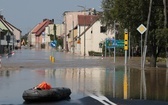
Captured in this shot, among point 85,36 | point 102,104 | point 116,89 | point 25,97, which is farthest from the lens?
point 85,36

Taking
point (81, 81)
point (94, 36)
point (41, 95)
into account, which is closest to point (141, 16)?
point (81, 81)

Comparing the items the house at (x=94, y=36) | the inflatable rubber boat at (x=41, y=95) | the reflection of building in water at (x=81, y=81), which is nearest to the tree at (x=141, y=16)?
the reflection of building in water at (x=81, y=81)

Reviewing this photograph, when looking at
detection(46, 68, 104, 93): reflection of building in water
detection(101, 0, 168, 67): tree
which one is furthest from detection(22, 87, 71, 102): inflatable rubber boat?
detection(101, 0, 168, 67): tree

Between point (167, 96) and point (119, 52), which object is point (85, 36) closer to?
point (119, 52)

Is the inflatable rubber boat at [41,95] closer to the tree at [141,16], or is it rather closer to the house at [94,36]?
the tree at [141,16]

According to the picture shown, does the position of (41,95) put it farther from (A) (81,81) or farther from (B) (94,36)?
(B) (94,36)

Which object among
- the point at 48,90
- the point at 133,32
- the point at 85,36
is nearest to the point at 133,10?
the point at 133,32

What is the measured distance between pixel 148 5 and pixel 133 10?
1773 mm

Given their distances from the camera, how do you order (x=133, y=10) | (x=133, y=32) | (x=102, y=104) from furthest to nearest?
(x=133, y=32) → (x=133, y=10) → (x=102, y=104)

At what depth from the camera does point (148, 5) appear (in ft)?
132

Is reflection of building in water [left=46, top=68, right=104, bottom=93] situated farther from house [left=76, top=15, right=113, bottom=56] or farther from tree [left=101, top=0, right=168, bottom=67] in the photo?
house [left=76, top=15, right=113, bottom=56]

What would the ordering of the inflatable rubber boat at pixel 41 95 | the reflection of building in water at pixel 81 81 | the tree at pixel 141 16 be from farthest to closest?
1. the tree at pixel 141 16
2. the reflection of building in water at pixel 81 81
3. the inflatable rubber boat at pixel 41 95

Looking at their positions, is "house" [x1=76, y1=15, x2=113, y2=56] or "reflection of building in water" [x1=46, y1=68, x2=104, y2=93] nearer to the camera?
"reflection of building in water" [x1=46, y1=68, x2=104, y2=93]

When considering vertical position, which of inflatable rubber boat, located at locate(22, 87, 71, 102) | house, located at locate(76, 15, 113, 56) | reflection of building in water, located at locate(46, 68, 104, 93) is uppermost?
house, located at locate(76, 15, 113, 56)
